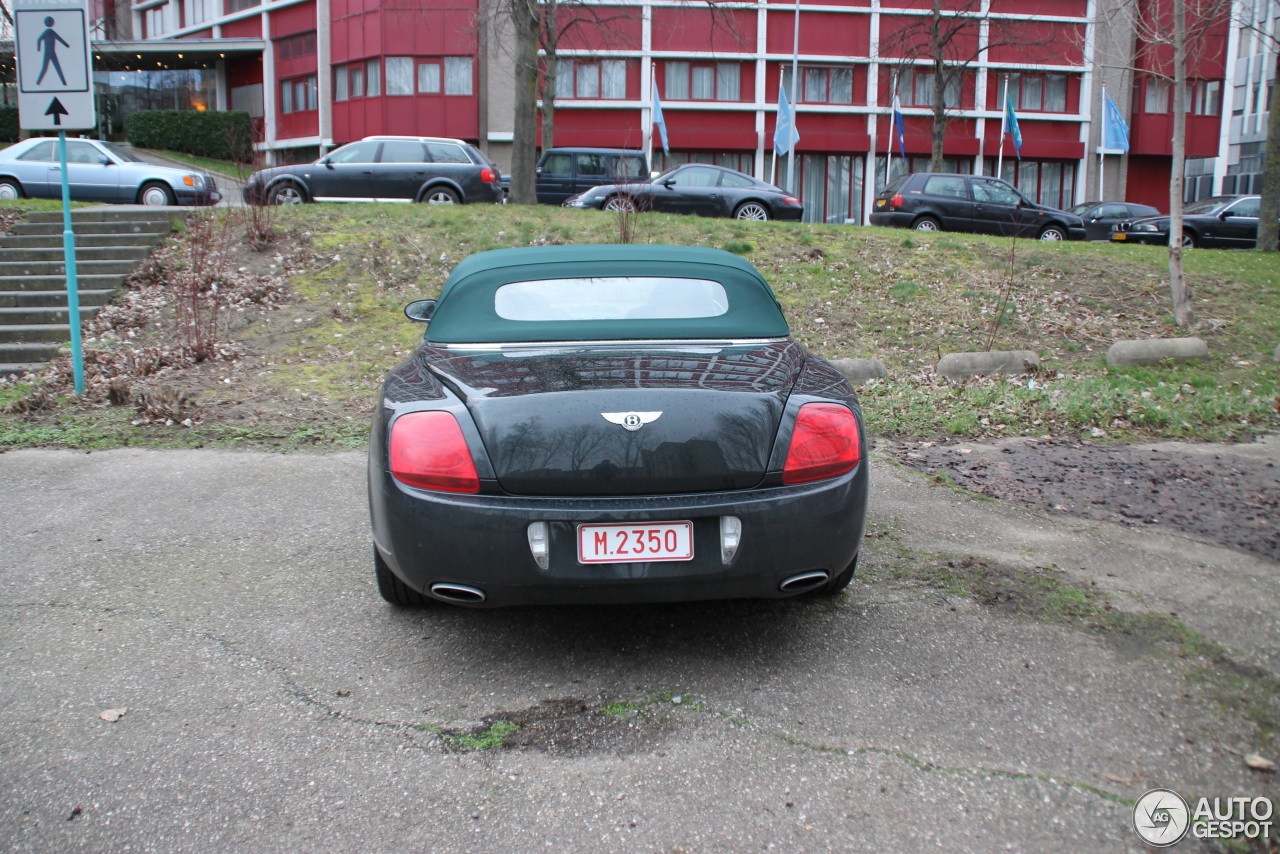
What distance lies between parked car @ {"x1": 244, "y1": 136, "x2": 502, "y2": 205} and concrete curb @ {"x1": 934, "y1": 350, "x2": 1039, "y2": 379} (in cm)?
1014

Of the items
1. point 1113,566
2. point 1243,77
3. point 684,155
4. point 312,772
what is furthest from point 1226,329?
point 1243,77

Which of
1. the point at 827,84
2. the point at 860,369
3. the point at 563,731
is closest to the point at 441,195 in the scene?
the point at 860,369

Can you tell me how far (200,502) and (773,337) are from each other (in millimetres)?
3315

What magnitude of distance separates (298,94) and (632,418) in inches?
1728

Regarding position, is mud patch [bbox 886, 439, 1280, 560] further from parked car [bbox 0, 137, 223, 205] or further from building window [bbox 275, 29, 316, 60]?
building window [bbox 275, 29, 316, 60]

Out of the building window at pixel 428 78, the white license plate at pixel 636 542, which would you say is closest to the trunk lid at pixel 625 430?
the white license plate at pixel 636 542

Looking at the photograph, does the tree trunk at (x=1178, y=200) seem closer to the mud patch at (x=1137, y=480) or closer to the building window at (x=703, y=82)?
the mud patch at (x=1137, y=480)

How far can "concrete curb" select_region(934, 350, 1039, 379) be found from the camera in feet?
30.5

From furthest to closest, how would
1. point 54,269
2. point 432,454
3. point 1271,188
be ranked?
1. point 1271,188
2. point 54,269
3. point 432,454

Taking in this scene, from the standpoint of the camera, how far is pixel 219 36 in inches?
1832

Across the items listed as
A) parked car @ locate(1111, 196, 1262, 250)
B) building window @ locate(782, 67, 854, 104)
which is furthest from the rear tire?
building window @ locate(782, 67, 854, 104)

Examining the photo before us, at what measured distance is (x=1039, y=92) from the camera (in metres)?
42.3

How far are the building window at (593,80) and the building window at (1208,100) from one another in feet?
80.9

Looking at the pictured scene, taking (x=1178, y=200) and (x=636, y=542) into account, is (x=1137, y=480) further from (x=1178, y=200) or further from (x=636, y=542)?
(x=1178, y=200)
